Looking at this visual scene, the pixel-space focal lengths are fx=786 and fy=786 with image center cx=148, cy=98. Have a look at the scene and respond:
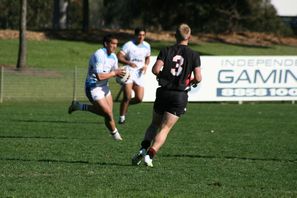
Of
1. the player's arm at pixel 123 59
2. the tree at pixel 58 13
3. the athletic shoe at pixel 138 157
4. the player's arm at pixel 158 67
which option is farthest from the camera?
the tree at pixel 58 13

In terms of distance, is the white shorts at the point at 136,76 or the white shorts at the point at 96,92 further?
the white shorts at the point at 136,76

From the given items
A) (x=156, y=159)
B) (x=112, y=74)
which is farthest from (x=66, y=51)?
(x=156, y=159)

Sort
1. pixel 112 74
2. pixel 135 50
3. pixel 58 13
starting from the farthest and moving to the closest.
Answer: pixel 58 13 < pixel 135 50 < pixel 112 74

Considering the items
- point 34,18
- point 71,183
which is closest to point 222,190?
point 71,183

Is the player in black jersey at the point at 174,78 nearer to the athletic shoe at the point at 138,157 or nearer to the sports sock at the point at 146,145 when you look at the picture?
the athletic shoe at the point at 138,157

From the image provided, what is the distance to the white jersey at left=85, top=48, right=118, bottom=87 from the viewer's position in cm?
1323

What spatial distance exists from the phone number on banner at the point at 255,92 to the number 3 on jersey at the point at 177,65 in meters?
17.5

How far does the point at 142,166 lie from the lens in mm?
10297

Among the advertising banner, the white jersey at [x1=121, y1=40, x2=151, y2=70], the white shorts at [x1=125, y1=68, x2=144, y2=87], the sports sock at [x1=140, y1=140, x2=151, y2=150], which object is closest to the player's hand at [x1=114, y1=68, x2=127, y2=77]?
the sports sock at [x1=140, y1=140, x2=151, y2=150]

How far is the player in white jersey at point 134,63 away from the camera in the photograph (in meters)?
16.9

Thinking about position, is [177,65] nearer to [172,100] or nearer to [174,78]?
[174,78]

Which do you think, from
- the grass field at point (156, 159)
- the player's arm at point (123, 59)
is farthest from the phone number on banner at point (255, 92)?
the player's arm at point (123, 59)

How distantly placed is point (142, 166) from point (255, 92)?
58.5ft

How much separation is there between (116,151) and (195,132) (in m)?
4.20
